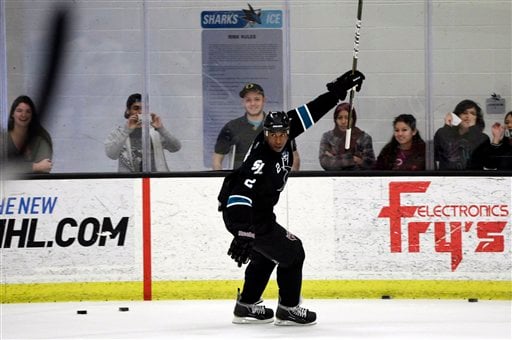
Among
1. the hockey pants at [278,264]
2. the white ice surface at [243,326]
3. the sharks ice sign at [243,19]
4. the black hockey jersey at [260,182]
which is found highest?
the sharks ice sign at [243,19]

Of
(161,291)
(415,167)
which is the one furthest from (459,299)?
(161,291)

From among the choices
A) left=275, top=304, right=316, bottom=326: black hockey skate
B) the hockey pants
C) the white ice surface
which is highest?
the hockey pants

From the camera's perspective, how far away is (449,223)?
6379mm

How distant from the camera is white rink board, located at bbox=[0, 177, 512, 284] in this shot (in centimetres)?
636

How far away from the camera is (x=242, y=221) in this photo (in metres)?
5.07

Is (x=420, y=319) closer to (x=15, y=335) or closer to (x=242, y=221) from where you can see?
(x=242, y=221)

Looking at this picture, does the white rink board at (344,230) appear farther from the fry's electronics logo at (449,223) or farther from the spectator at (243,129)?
the spectator at (243,129)

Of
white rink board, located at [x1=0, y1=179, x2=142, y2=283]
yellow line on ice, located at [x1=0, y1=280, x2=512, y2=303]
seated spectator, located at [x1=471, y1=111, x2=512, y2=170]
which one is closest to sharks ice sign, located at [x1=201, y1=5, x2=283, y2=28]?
white rink board, located at [x1=0, y1=179, x2=142, y2=283]

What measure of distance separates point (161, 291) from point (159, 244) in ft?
0.94

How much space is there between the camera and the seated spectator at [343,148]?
6.60 meters

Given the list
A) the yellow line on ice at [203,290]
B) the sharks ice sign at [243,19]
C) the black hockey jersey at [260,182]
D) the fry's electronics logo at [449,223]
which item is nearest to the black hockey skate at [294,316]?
the black hockey jersey at [260,182]

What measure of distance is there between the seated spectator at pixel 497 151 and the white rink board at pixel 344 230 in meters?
0.16

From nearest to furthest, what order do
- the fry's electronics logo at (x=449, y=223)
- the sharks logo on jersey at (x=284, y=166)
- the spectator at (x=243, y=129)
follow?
the sharks logo on jersey at (x=284, y=166) → the fry's electronics logo at (x=449, y=223) → the spectator at (x=243, y=129)

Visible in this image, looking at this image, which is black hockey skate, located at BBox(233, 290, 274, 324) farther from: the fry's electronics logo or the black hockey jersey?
the fry's electronics logo
